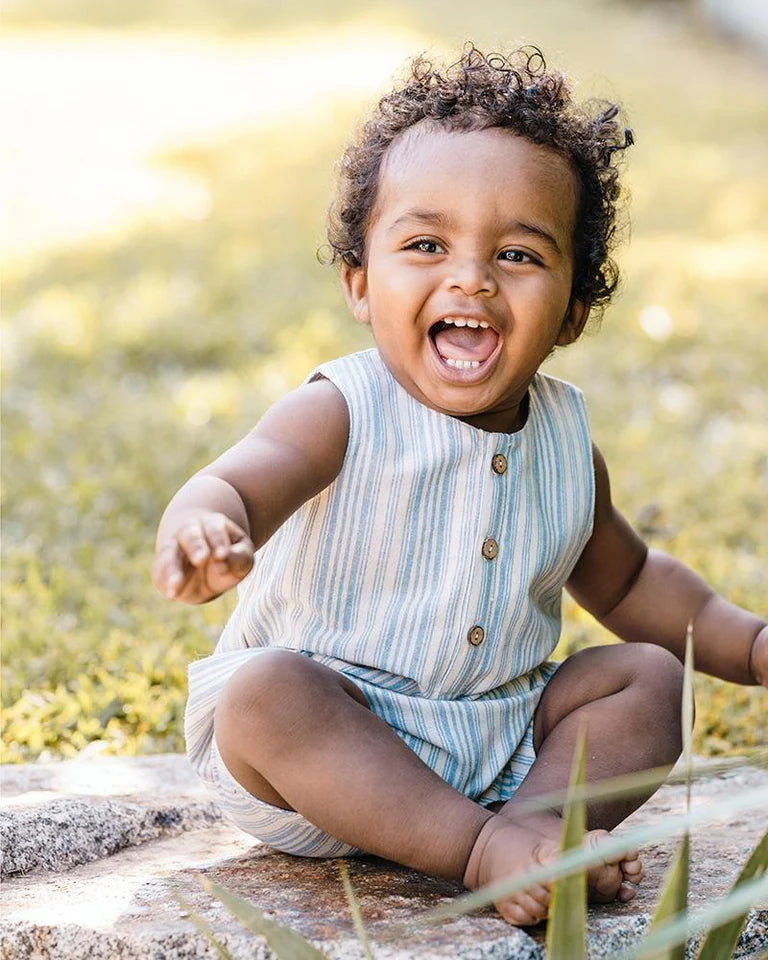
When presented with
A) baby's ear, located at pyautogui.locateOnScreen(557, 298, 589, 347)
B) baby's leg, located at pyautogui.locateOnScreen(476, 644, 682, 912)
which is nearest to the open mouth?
baby's ear, located at pyautogui.locateOnScreen(557, 298, 589, 347)

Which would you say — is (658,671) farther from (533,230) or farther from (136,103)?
(136,103)

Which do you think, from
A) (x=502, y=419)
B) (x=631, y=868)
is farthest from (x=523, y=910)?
(x=502, y=419)

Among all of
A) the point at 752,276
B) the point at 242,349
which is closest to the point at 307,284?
the point at 242,349

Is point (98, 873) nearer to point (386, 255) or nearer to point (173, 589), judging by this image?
point (173, 589)

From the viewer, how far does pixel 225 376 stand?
568 cm

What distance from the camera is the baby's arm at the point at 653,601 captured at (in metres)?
2.54

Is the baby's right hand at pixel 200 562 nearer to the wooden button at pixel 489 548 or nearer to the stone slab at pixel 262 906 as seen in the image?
the stone slab at pixel 262 906

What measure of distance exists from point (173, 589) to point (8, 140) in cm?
888

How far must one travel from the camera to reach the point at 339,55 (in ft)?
45.0

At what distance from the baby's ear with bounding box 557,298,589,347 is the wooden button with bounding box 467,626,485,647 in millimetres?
522

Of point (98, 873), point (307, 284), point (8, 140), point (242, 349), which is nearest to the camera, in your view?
point (98, 873)

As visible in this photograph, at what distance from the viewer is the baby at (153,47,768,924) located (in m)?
2.16

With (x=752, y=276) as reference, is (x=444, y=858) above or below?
below

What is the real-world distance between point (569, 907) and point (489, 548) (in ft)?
2.55
